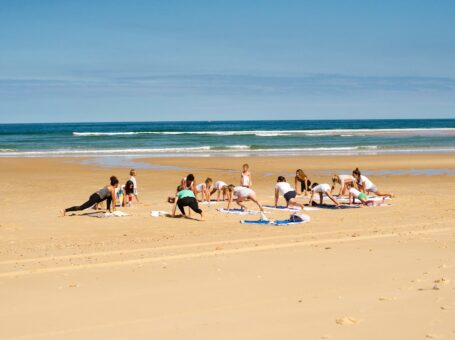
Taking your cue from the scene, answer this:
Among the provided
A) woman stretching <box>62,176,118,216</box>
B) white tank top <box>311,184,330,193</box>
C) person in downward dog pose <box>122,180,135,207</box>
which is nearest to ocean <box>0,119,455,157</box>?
person in downward dog pose <box>122,180,135,207</box>

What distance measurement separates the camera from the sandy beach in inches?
228

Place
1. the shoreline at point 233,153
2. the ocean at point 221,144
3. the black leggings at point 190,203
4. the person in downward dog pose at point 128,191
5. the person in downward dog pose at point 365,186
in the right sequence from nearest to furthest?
the black leggings at point 190,203, the person in downward dog pose at point 128,191, the person in downward dog pose at point 365,186, the shoreline at point 233,153, the ocean at point 221,144

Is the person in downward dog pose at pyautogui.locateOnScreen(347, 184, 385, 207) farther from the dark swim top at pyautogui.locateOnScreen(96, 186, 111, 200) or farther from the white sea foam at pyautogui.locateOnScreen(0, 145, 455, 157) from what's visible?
the white sea foam at pyautogui.locateOnScreen(0, 145, 455, 157)

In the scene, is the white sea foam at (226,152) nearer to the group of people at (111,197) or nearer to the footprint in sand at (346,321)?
the group of people at (111,197)

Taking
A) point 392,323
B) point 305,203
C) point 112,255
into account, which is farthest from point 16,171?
point 392,323

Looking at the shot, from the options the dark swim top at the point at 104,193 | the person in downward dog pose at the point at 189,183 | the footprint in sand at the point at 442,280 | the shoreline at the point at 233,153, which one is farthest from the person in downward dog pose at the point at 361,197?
the shoreline at the point at 233,153

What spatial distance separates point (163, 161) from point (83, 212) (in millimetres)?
20026

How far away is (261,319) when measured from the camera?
19.6ft

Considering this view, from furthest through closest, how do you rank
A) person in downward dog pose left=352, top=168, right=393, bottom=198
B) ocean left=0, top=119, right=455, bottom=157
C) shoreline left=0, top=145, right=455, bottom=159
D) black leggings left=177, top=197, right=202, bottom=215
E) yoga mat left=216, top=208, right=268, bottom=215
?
ocean left=0, top=119, right=455, bottom=157
shoreline left=0, top=145, right=455, bottom=159
person in downward dog pose left=352, top=168, right=393, bottom=198
yoga mat left=216, top=208, right=268, bottom=215
black leggings left=177, top=197, right=202, bottom=215

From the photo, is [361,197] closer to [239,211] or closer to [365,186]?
[365,186]

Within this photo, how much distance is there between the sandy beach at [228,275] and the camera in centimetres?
580

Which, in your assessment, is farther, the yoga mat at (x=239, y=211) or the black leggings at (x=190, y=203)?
the yoga mat at (x=239, y=211)

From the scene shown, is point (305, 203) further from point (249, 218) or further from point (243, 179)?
point (249, 218)

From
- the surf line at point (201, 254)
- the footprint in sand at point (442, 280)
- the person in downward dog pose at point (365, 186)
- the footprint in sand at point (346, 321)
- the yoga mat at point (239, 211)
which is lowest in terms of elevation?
the yoga mat at point (239, 211)
